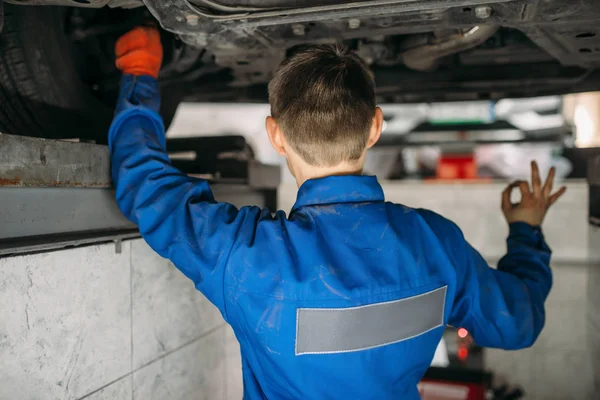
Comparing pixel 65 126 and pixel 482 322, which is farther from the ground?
pixel 65 126

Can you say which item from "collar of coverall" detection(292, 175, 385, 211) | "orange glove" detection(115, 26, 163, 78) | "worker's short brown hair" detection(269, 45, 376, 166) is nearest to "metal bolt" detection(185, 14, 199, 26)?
"orange glove" detection(115, 26, 163, 78)

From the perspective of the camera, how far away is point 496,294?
114 centimetres

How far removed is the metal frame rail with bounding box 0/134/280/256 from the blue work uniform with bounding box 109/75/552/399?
0.33 ft

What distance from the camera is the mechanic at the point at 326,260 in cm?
97

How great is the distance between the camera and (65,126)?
1.46 meters

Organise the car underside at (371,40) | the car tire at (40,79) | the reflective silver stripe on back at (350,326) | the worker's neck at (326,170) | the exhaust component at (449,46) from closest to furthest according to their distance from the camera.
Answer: the reflective silver stripe on back at (350,326) → the worker's neck at (326,170) → the car underside at (371,40) → the car tire at (40,79) → the exhaust component at (449,46)

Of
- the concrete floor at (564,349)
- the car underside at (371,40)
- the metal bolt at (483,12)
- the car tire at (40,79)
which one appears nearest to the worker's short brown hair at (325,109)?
the car underside at (371,40)

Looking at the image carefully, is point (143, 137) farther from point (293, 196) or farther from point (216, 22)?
point (293, 196)

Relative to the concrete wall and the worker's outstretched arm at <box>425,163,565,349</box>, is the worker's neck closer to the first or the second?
the worker's outstretched arm at <box>425,163,565,349</box>

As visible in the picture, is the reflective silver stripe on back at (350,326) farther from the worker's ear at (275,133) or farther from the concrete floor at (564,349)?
the concrete floor at (564,349)

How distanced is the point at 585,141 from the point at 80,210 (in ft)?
16.6

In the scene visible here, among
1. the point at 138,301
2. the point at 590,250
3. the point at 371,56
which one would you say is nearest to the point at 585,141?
the point at 590,250

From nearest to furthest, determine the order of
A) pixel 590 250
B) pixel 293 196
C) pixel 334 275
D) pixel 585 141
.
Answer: pixel 334 275, pixel 590 250, pixel 293 196, pixel 585 141

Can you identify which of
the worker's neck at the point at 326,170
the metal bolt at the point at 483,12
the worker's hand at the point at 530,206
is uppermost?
the metal bolt at the point at 483,12
